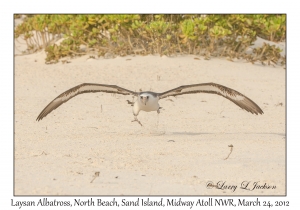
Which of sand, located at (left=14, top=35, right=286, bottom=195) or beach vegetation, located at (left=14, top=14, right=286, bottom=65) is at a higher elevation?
beach vegetation, located at (left=14, top=14, right=286, bottom=65)

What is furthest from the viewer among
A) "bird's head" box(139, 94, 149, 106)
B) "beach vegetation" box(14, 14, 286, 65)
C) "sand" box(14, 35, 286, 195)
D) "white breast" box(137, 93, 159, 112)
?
"beach vegetation" box(14, 14, 286, 65)

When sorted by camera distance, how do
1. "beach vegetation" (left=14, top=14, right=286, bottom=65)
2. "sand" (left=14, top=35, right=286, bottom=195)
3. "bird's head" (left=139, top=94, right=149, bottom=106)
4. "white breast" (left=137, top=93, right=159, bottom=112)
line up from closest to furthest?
"sand" (left=14, top=35, right=286, bottom=195), "bird's head" (left=139, top=94, right=149, bottom=106), "white breast" (left=137, top=93, right=159, bottom=112), "beach vegetation" (left=14, top=14, right=286, bottom=65)

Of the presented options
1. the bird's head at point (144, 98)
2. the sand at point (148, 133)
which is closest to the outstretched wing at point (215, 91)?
the bird's head at point (144, 98)

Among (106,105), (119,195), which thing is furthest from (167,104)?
(119,195)

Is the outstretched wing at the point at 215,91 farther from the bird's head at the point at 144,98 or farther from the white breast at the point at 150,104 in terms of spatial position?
the bird's head at the point at 144,98

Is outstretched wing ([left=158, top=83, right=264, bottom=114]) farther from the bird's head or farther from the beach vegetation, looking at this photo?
the beach vegetation

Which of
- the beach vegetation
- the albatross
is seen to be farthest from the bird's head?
the beach vegetation

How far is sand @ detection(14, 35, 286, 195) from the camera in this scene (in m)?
7.52

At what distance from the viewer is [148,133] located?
10633mm

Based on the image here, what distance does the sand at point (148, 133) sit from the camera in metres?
7.52

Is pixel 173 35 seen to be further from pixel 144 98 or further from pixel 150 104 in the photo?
pixel 144 98

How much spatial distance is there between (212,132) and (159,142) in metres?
1.40

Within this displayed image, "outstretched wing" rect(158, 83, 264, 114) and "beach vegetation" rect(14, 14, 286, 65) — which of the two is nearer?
"outstretched wing" rect(158, 83, 264, 114)
